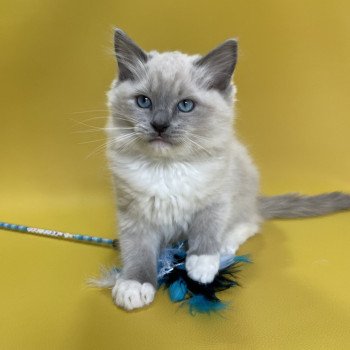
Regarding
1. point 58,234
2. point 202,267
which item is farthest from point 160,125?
point 58,234

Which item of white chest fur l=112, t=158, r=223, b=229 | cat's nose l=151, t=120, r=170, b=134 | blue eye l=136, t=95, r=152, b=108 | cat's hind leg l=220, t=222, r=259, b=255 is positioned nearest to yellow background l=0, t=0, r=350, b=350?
cat's hind leg l=220, t=222, r=259, b=255

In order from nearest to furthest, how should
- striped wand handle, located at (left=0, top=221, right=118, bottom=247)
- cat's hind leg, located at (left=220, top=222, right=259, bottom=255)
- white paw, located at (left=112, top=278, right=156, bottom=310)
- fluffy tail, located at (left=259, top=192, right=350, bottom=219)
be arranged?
white paw, located at (left=112, top=278, right=156, bottom=310) < cat's hind leg, located at (left=220, top=222, right=259, bottom=255) < striped wand handle, located at (left=0, top=221, right=118, bottom=247) < fluffy tail, located at (left=259, top=192, right=350, bottom=219)

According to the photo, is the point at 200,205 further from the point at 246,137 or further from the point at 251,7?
the point at 251,7

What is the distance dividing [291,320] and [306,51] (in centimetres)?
133

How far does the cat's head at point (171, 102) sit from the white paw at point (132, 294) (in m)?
0.39

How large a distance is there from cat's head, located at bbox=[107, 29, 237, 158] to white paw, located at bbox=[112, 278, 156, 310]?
0.39 meters

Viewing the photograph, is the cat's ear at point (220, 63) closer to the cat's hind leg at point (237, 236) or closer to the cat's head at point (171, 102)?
the cat's head at point (171, 102)

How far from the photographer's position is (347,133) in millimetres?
2309

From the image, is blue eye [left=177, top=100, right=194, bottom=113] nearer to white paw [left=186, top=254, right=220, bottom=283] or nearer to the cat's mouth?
the cat's mouth

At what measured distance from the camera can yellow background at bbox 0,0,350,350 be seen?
1.75 m

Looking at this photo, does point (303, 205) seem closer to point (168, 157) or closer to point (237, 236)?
point (237, 236)

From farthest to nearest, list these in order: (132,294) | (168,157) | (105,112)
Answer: (105,112) < (168,157) < (132,294)

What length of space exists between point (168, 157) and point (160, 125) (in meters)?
0.14

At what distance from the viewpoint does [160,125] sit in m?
1.37
